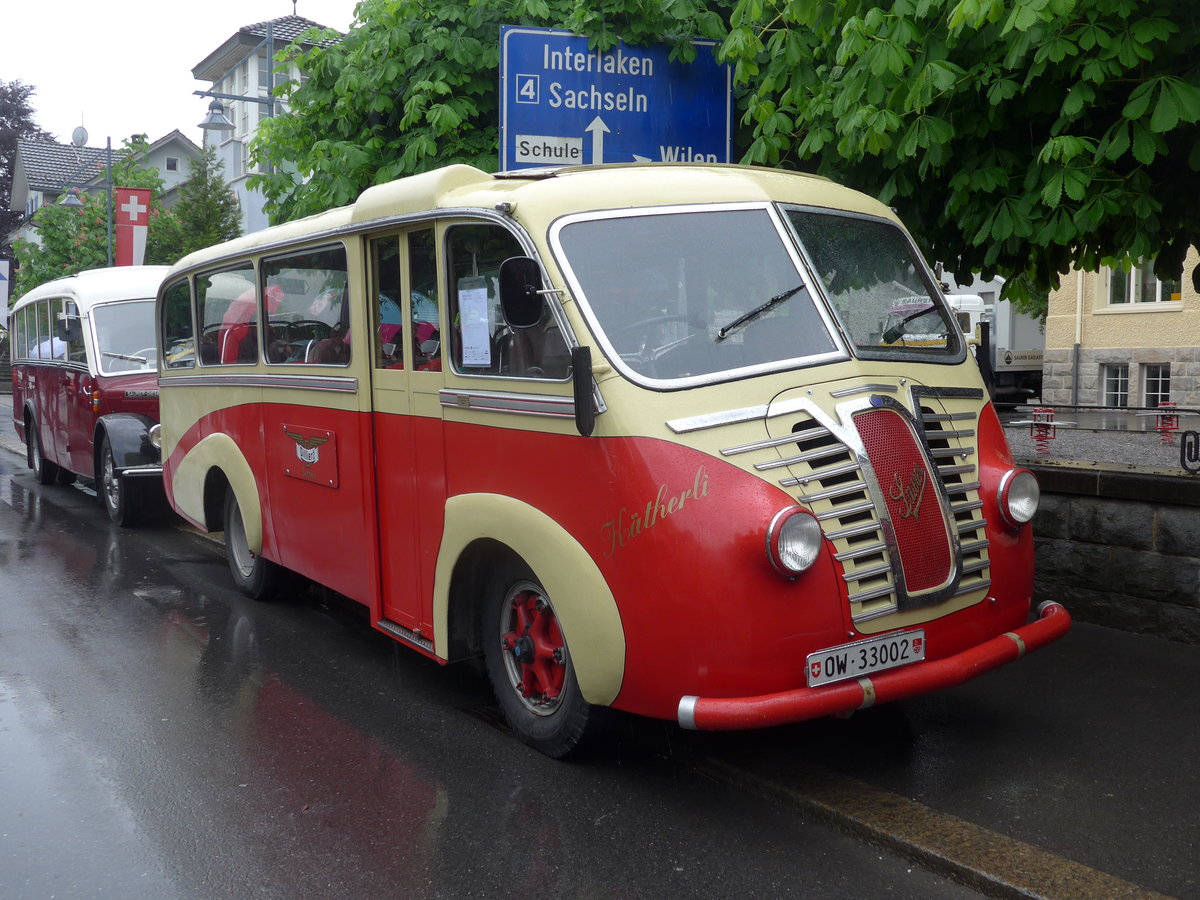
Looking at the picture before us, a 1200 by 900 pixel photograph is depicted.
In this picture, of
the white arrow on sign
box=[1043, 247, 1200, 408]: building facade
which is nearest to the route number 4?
the white arrow on sign

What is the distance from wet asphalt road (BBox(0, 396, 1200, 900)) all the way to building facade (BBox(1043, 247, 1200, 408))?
19285mm

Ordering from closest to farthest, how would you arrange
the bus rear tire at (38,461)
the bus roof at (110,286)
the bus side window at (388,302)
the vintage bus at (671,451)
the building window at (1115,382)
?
the vintage bus at (671,451), the bus side window at (388,302), the bus roof at (110,286), the bus rear tire at (38,461), the building window at (1115,382)

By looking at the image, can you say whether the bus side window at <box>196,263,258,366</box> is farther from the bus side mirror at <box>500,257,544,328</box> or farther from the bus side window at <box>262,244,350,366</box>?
the bus side mirror at <box>500,257,544,328</box>

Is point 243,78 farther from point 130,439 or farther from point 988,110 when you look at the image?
point 988,110

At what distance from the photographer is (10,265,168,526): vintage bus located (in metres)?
11.5

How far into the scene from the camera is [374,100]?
10180 millimetres

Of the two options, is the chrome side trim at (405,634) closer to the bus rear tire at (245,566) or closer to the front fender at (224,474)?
the front fender at (224,474)

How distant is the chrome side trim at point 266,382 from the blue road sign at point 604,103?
6.66ft

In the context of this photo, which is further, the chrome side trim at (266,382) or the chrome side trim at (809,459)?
the chrome side trim at (266,382)

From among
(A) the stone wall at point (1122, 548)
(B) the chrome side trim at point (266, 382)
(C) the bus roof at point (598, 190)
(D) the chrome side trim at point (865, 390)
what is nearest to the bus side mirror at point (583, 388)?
(C) the bus roof at point (598, 190)

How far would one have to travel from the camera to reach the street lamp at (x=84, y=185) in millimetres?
32062

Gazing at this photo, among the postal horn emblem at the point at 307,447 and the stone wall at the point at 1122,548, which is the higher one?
the postal horn emblem at the point at 307,447

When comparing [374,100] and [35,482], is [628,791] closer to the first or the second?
[374,100]

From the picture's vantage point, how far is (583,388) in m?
4.55
